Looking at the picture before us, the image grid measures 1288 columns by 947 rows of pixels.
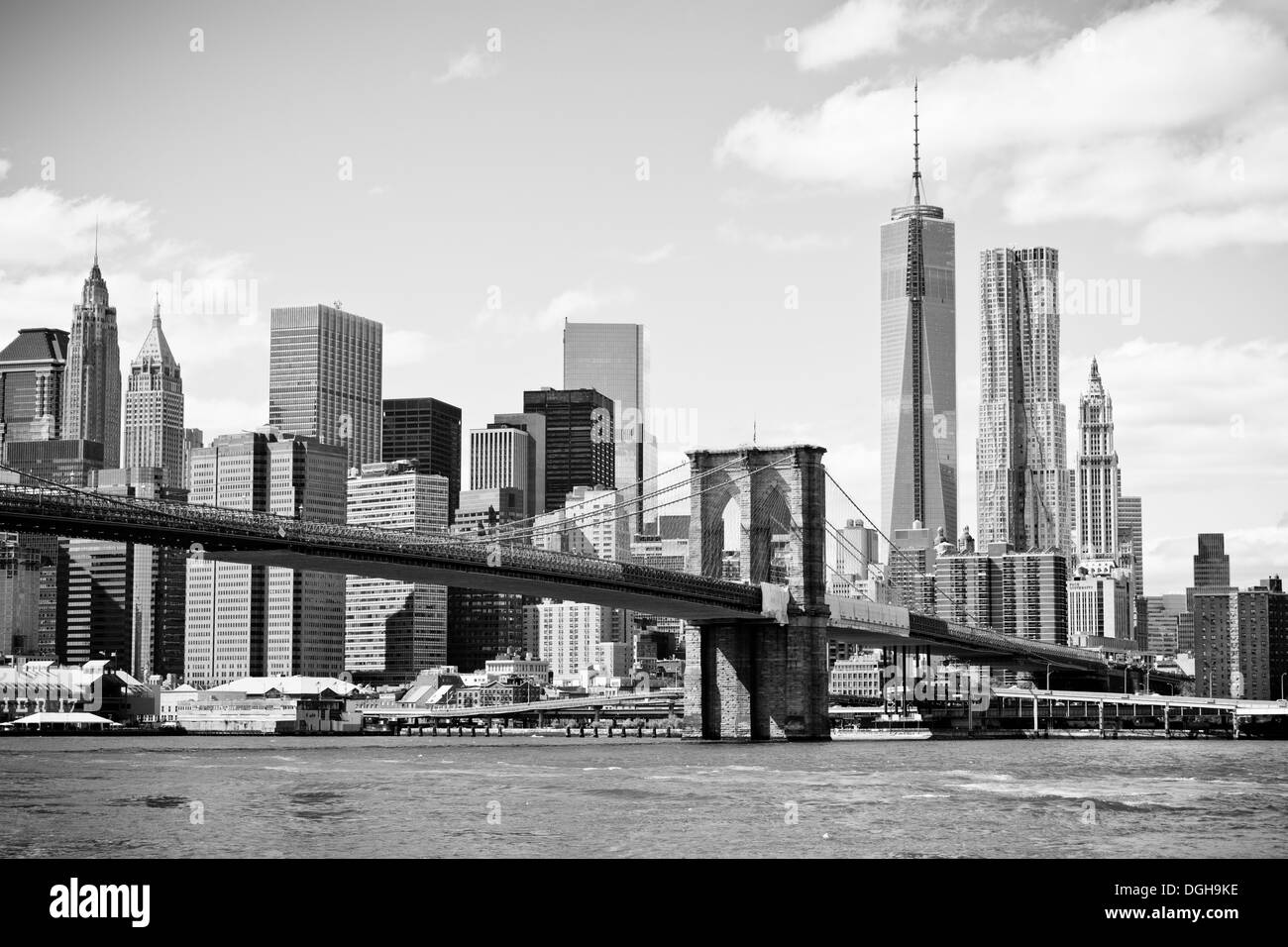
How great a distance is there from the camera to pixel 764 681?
86.8 metres

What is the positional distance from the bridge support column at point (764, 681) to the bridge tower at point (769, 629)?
0.05m

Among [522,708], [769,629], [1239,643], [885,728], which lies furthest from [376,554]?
[1239,643]

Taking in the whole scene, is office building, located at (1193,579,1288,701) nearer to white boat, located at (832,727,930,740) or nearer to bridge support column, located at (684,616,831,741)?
white boat, located at (832,727,930,740)

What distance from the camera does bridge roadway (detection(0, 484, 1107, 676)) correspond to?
6016 centimetres

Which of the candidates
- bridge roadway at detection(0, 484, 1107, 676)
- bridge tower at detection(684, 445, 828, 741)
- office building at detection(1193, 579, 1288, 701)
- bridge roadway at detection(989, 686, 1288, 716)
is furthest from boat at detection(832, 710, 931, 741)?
office building at detection(1193, 579, 1288, 701)

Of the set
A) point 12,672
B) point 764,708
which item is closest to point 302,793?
point 764,708

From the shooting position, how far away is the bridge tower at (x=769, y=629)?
284 feet

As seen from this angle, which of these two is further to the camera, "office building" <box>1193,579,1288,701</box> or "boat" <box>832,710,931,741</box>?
"office building" <box>1193,579,1288,701</box>

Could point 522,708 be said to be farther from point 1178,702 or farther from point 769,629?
point 769,629

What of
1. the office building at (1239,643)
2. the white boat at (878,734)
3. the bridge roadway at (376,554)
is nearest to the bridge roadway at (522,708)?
the white boat at (878,734)

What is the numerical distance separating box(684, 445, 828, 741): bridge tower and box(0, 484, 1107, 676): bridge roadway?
8.57 feet

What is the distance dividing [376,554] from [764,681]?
85.5ft
